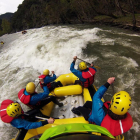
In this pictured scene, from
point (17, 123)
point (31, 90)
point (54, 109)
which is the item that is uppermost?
point (31, 90)

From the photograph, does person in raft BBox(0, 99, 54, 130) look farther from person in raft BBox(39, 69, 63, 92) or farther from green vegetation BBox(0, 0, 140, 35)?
green vegetation BBox(0, 0, 140, 35)

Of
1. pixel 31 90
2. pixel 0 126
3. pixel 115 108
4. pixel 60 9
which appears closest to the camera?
pixel 115 108

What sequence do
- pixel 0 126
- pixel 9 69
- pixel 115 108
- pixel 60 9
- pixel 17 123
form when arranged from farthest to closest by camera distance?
pixel 60 9 → pixel 9 69 → pixel 0 126 → pixel 17 123 → pixel 115 108

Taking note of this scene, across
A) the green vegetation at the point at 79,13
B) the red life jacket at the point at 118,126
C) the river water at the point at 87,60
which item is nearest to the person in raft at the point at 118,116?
Answer: the red life jacket at the point at 118,126

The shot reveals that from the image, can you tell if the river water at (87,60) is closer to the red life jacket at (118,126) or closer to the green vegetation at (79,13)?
the red life jacket at (118,126)

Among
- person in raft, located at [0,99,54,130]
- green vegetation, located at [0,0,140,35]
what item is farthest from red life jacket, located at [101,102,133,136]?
green vegetation, located at [0,0,140,35]

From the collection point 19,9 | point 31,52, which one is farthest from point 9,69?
point 19,9

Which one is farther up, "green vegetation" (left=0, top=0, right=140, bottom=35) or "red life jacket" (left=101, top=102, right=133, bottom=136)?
"green vegetation" (left=0, top=0, right=140, bottom=35)

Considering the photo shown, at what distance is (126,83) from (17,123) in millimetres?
3985

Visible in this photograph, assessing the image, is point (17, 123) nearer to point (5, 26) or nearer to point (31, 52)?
point (31, 52)

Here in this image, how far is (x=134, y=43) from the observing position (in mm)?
7332

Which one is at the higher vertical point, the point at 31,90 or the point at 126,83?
the point at 31,90

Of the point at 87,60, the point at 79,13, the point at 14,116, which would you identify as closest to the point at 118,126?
the point at 14,116

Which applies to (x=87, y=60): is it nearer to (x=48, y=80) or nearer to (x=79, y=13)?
(x=48, y=80)
